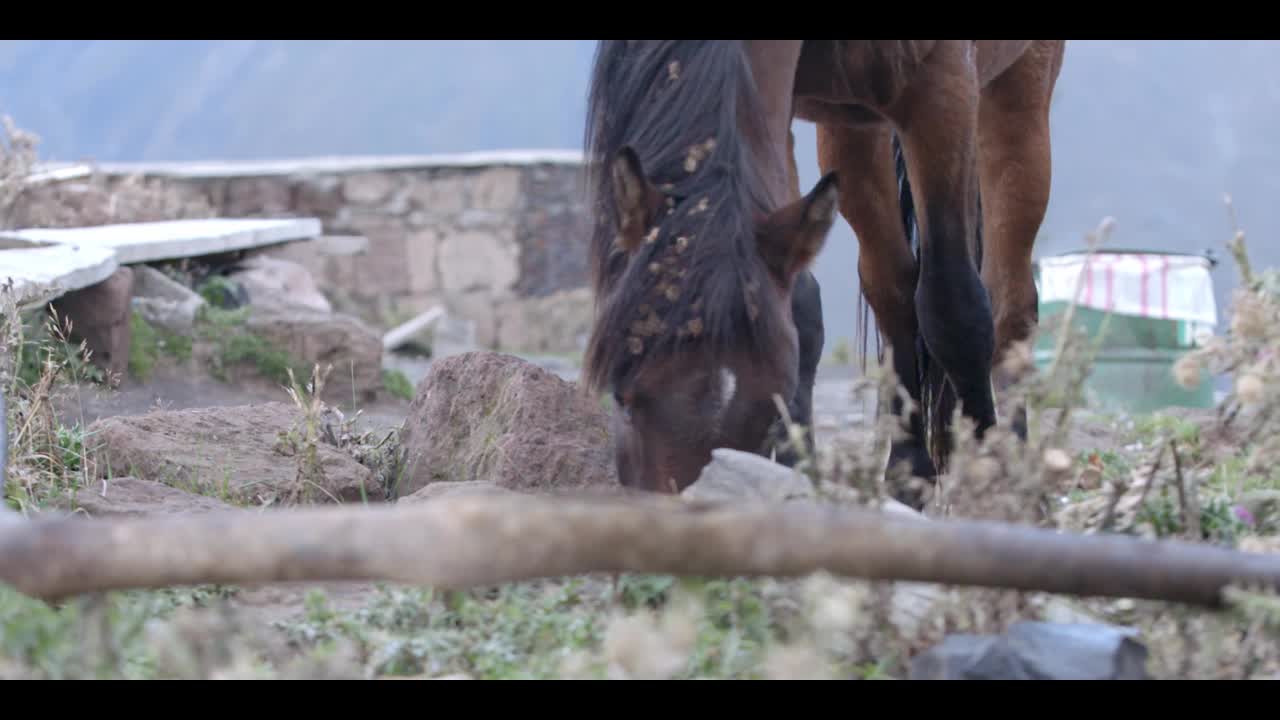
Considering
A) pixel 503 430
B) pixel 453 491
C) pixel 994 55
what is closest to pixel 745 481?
pixel 453 491

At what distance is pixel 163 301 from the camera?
21.1 ft

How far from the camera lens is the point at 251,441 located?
12.0 feet

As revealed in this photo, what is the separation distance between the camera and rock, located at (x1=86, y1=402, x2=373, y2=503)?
10.3ft

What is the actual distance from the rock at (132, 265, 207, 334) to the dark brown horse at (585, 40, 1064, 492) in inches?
149

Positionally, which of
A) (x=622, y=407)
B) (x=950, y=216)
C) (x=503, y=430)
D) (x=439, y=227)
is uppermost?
(x=439, y=227)

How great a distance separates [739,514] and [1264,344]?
1.50 m

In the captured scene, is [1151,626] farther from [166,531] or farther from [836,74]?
[836,74]

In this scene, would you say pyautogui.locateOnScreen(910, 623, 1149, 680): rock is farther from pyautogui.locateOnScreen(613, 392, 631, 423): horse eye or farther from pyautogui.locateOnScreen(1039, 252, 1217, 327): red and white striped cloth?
pyautogui.locateOnScreen(1039, 252, 1217, 327): red and white striped cloth

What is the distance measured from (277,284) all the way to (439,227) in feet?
10.1

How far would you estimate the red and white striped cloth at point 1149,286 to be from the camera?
7.80m

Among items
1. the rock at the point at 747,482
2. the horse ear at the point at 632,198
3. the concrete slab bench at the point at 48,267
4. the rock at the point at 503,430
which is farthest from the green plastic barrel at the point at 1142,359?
the rock at the point at 747,482

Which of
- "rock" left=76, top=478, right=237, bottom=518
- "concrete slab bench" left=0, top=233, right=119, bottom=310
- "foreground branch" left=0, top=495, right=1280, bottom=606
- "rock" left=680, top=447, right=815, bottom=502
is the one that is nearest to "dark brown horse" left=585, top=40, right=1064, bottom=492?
"rock" left=680, top=447, right=815, bottom=502

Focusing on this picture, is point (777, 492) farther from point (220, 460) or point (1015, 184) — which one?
point (1015, 184)
